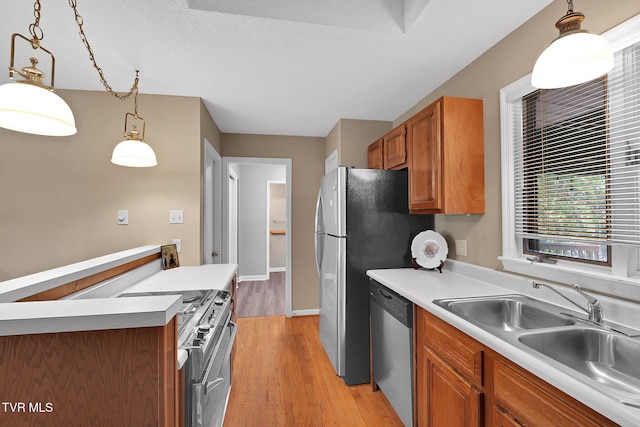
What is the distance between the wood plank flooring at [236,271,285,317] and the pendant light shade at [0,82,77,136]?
3.19m

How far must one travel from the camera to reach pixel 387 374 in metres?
2.06

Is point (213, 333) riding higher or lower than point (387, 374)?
higher

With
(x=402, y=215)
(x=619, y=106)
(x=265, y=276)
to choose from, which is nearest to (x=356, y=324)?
(x=402, y=215)

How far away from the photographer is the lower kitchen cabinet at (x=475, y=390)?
895 millimetres

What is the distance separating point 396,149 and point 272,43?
1.29 metres

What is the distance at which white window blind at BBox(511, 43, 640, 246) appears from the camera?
1229 mm

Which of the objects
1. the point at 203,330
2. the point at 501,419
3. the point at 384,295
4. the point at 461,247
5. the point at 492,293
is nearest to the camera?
the point at 501,419

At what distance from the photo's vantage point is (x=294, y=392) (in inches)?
90.5

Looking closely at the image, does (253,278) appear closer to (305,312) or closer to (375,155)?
(305,312)

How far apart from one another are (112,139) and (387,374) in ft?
9.55

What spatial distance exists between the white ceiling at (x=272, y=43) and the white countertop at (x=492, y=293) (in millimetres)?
1469

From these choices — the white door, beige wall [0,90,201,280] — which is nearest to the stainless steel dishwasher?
beige wall [0,90,201,280]

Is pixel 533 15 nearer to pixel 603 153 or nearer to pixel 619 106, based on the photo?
pixel 619 106

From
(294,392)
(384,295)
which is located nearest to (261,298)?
(294,392)
